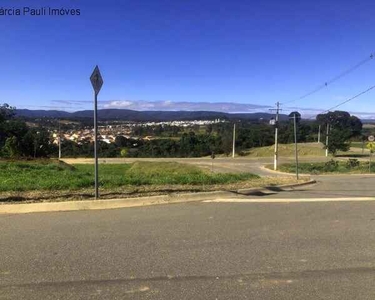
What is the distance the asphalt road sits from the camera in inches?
181

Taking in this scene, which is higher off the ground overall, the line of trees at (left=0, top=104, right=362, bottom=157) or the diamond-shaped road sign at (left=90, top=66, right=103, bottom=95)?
the diamond-shaped road sign at (left=90, top=66, right=103, bottom=95)

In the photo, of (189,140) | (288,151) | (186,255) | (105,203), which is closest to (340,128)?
(288,151)

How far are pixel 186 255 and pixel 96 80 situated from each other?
497cm

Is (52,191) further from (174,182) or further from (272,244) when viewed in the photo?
(272,244)

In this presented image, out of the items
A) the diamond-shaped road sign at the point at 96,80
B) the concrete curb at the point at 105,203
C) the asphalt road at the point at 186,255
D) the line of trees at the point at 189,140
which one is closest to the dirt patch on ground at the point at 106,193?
the concrete curb at the point at 105,203

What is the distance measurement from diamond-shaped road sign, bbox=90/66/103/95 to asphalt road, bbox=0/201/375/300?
2.57 metres

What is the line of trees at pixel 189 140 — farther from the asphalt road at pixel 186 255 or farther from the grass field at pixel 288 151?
the asphalt road at pixel 186 255

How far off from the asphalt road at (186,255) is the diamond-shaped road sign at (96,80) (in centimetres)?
257

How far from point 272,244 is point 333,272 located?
125cm

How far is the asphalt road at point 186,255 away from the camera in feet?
15.1

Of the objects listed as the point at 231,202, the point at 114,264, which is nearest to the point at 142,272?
the point at 114,264

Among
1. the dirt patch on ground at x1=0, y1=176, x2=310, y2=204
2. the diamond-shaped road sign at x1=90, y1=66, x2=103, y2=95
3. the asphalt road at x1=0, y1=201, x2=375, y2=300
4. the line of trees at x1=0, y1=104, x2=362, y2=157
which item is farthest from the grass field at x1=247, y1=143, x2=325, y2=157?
the asphalt road at x1=0, y1=201, x2=375, y2=300

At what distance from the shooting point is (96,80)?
31.2ft

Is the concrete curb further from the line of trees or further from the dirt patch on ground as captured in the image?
the line of trees
